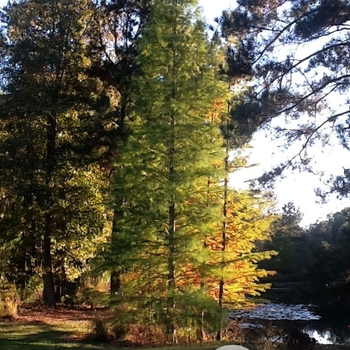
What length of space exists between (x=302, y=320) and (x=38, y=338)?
660 inches

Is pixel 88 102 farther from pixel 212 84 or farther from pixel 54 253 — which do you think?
pixel 212 84

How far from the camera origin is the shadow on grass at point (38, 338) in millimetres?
11539

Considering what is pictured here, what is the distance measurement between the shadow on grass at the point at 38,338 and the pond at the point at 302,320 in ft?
28.8

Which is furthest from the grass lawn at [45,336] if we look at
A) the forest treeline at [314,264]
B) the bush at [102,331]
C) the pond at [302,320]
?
the forest treeline at [314,264]

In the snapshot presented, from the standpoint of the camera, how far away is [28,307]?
18.5m

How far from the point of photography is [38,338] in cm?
1277

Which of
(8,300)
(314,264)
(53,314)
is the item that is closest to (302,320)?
(314,264)

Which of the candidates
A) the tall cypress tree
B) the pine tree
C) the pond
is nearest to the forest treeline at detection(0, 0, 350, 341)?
the tall cypress tree

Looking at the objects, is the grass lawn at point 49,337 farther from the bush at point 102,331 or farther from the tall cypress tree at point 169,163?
the tall cypress tree at point 169,163

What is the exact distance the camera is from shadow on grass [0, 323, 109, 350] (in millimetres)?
11539

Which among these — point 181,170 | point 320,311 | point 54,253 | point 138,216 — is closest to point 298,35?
point 181,170

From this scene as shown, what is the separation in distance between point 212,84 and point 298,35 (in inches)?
93.7

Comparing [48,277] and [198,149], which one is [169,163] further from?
[48,277]

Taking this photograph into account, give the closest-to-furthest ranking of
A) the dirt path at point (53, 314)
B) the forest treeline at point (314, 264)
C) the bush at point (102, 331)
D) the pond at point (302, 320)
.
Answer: the bush at point (102, 331) → the dirt path at point (53, 314) → the pond at point (302, 320) → the forest treeline at point (314, 264)
